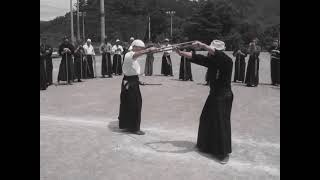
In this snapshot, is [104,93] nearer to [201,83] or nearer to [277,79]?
[201,83]

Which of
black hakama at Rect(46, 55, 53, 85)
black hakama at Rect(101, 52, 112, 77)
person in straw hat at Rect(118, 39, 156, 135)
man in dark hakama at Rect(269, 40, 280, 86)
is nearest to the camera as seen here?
person in straw hat at Rect(118, 39, 156, 135)

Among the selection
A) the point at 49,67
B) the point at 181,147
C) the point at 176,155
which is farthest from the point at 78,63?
the point at 176,155

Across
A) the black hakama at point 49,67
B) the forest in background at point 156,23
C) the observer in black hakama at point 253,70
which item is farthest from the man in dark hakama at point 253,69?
the forest in background at point 156,23

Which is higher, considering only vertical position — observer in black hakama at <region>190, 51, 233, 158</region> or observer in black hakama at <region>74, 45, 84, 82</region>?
observer in black hakama at <region>74, 45, 84, 82</region>

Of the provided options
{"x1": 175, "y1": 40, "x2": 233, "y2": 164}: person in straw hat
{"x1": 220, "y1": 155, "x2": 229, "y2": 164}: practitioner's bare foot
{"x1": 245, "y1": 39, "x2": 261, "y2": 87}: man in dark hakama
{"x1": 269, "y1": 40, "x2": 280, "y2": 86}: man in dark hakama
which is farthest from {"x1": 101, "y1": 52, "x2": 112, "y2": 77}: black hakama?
{"x1": 220, "y1": 155, "x2": 229, "y2": 164}: practitioner's bare foot

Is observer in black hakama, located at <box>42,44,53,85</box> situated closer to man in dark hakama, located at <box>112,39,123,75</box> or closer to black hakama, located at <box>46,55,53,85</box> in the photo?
black hakama, located at <box>46,55,53,85</box>

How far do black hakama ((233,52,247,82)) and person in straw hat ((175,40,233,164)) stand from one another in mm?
10781

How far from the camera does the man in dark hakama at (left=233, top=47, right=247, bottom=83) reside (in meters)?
18.3

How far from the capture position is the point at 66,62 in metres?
18.0

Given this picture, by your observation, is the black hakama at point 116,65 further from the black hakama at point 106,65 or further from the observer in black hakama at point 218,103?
the observer in black hakama at point 218,103

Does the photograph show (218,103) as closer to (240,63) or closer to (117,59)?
(240,63)

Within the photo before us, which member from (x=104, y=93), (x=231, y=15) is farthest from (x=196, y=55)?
(x=231, y=15)

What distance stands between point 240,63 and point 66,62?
21.9 feet
